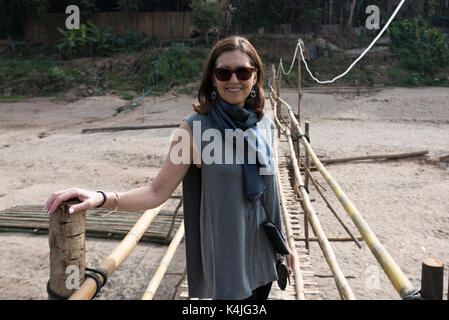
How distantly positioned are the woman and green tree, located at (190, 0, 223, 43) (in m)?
15.5

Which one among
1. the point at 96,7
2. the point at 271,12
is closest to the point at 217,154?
the point at 271,12

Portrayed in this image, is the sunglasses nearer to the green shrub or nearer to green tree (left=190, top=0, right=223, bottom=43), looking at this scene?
green tree (left=190, top=0, right=223, bottom=43)

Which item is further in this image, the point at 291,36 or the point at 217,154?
the point at 291,36

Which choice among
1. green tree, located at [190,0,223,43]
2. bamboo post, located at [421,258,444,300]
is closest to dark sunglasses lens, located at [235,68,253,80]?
bamboo post, located at [421,258,444,300]

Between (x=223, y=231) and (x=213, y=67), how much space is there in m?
0.54

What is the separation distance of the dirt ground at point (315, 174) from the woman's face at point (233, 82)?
7.26ft

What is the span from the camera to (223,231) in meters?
1.18

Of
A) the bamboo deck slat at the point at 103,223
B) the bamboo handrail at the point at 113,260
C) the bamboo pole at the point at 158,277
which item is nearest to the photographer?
the bamboo handrail at the point at 113,260

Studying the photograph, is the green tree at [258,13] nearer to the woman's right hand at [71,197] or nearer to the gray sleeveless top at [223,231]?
the gray sleeveless top at [223,231]

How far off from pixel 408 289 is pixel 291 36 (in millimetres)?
17938

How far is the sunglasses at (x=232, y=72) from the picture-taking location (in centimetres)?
121

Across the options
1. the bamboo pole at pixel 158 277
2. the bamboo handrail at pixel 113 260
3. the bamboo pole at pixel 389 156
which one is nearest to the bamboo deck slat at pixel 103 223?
the bamboo pole at pixel 158 277
